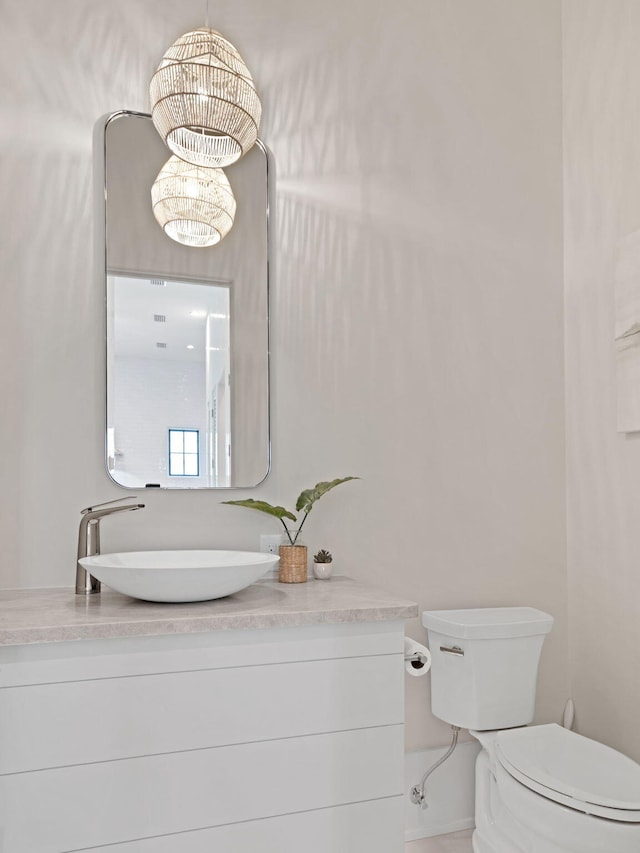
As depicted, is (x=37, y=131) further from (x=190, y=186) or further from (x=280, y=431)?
(x=280, y=431)

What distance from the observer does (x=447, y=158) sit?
2.50 m

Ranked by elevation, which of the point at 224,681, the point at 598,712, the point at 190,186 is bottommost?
the point at 598,712

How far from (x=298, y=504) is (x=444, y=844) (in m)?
1.28

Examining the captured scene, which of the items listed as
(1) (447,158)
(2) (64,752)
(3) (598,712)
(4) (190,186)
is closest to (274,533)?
(2) (64,752)

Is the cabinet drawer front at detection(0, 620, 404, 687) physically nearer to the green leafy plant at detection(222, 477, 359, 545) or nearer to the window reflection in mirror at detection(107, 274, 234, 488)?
the green leafy plant at detection(222, 477, 359, 545)

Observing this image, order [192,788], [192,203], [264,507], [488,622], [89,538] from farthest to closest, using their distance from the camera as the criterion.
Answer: [488,622] → [192,203] → [264,507] → [89,538] → [192,788]

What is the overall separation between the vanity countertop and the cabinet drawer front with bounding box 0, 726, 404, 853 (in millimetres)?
284

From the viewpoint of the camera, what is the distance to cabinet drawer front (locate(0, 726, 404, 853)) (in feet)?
4.64

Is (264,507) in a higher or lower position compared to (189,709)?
higher

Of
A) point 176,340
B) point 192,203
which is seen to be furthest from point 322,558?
point 192,203

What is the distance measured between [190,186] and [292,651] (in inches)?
56.7

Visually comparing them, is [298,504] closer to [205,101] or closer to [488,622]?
[488,622]

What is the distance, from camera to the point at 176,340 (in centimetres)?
212

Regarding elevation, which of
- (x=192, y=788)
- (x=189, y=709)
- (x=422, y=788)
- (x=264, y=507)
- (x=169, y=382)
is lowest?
(x=422, y=788)
